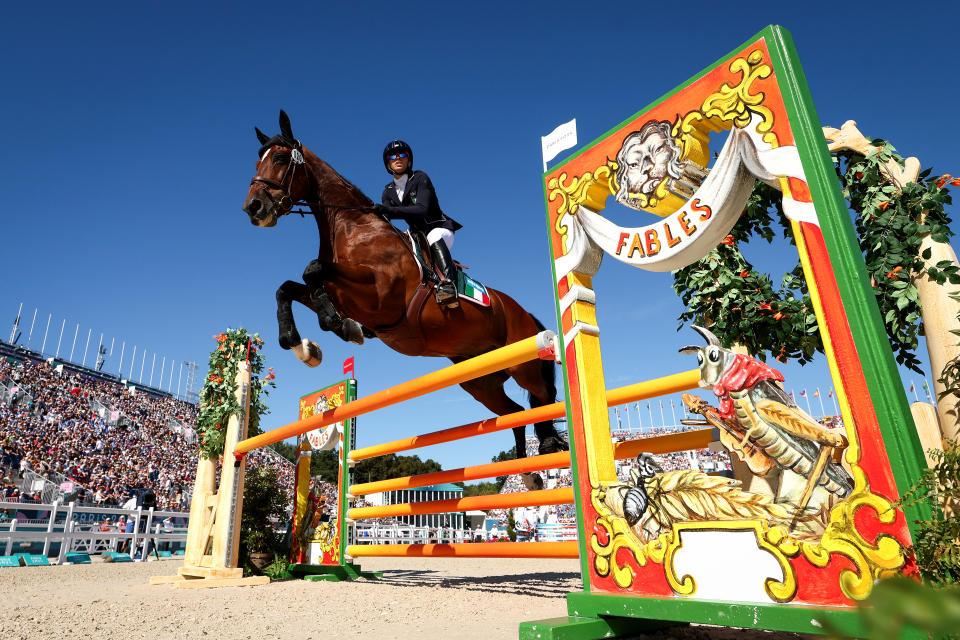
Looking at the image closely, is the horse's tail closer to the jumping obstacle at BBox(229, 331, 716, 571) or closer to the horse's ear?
the jumping obstacle at BBox(229, 331, 716, 571)

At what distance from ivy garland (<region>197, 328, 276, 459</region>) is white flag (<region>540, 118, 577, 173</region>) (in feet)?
13.4

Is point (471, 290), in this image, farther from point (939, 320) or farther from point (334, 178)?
point (939, 320)

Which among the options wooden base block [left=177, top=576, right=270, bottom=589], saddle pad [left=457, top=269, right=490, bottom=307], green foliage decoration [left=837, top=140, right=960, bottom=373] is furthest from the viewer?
wooden base block [left=177, top=576, right=270, bottom=589]

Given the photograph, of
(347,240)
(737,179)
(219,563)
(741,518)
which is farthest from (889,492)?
(219,563)

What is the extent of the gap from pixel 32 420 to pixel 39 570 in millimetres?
12873

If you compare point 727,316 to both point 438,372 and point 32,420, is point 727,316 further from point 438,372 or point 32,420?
point 32,420

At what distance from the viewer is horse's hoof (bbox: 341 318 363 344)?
3609 mm

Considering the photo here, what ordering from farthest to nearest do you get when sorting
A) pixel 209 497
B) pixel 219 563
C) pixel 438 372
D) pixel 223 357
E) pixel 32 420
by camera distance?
pixel 32 420 < pixel 223 357 < pixel 209 497 < pixel 219 563 < pixel 438 372

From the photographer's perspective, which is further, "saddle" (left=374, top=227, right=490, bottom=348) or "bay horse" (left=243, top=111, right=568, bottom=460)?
"saddle" (left=374, top=227, right=490, bottom=348)

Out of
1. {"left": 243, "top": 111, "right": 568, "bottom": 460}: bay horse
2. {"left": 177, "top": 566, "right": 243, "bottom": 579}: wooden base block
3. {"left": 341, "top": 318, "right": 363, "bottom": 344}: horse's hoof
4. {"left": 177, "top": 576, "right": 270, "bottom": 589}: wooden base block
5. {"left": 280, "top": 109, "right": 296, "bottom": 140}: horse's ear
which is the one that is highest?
{"left": 280, "top": 109, "right": 296, "bottom": 140}: horse's ear

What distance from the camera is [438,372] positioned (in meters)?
3.25

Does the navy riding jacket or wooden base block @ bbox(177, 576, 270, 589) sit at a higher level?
the navy riding jacket

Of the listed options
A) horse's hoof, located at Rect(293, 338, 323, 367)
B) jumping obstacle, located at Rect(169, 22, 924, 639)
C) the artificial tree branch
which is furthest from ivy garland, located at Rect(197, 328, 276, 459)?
the artificial tree branch

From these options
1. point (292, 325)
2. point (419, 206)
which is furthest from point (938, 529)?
point (292, 325)
